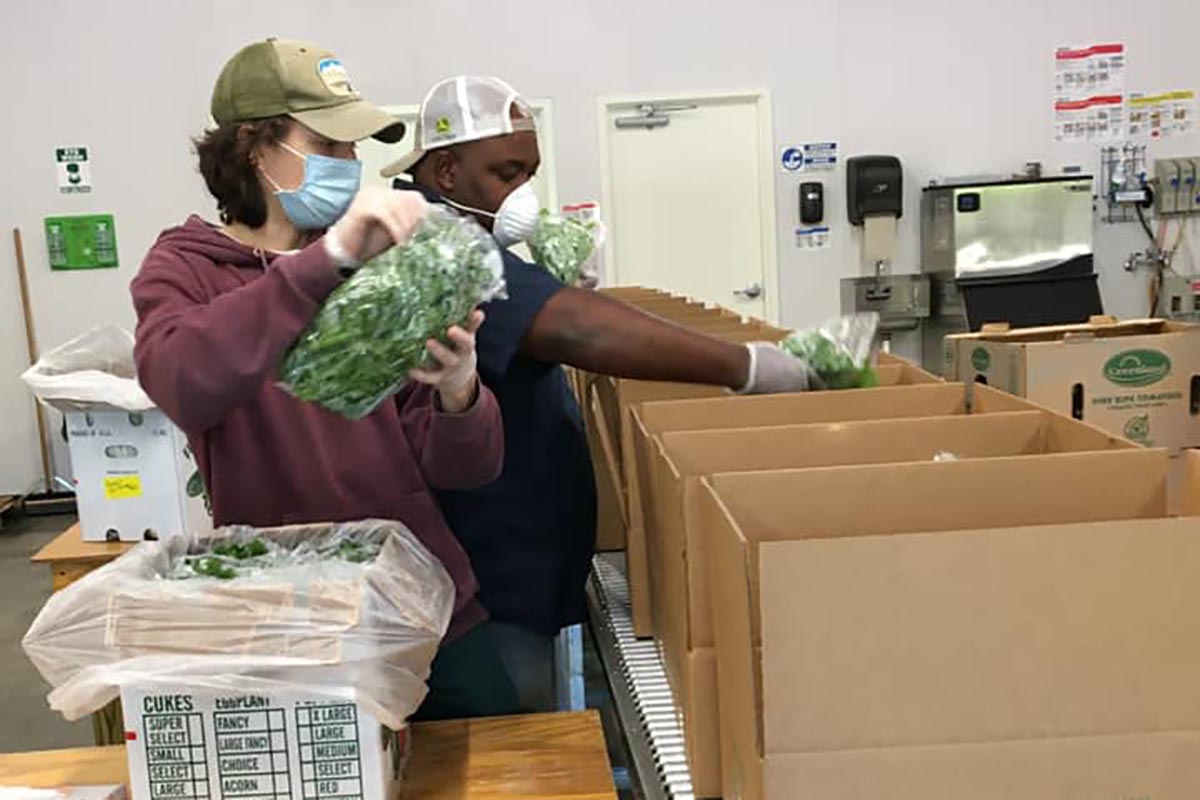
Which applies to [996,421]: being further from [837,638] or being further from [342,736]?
[342,736]

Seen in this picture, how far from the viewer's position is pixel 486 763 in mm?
1238

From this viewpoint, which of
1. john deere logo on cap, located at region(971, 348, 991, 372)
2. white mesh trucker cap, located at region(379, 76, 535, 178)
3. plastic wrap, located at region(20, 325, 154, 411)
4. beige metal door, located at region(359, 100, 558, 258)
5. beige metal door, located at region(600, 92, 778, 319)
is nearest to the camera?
white mesh trucker cap, located at region(379, 76, 535, 178)

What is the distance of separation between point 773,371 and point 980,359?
1.85m

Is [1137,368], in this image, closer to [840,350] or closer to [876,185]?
[840,350]

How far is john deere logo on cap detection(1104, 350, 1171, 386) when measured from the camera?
283 centimetres

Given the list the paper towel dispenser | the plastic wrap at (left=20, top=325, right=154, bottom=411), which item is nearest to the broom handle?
the plastic wrap at (left=20, top=325, right=154, bottom=411)

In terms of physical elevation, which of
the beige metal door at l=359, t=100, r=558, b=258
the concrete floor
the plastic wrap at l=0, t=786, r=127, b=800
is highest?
the beige metal door at l=359, t=100, r=558, b=258

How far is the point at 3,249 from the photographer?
19.2 ft

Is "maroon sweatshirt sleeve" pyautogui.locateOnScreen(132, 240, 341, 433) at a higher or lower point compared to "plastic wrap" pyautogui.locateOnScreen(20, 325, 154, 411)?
higher

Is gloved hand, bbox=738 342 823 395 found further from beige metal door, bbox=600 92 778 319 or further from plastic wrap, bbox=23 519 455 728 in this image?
beige metal door, bbox=600 92 778 319

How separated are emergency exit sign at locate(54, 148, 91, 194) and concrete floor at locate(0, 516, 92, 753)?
1.79 meters

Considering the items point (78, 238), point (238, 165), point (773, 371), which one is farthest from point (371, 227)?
point (78, 238)

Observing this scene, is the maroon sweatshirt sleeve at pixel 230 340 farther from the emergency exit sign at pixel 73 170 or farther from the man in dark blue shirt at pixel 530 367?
the emergency exit sign at pixel 73 170

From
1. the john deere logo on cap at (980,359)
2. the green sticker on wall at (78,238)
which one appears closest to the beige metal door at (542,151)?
the green sticker on wall at (78,238)
